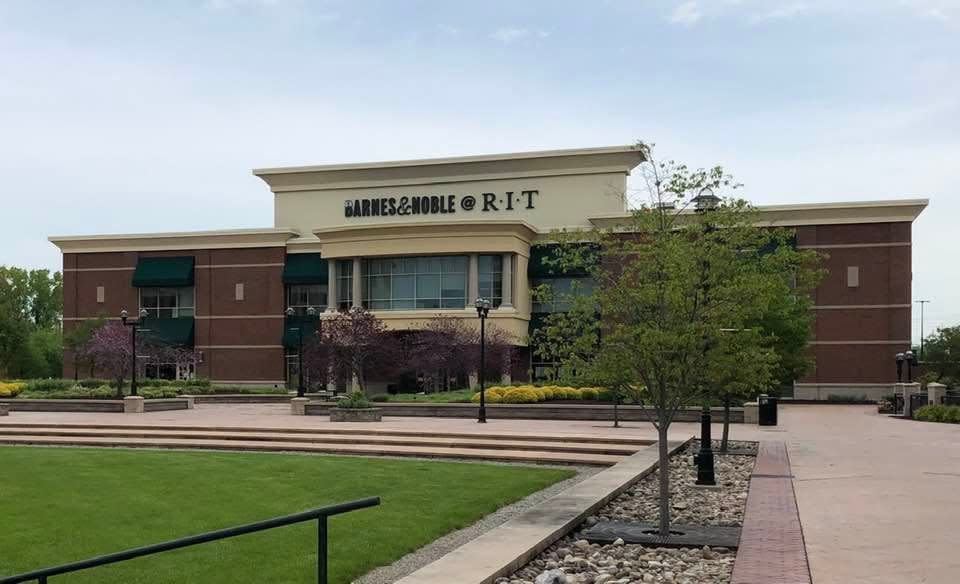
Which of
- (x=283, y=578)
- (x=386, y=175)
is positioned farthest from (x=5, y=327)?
(x=283, y=578)

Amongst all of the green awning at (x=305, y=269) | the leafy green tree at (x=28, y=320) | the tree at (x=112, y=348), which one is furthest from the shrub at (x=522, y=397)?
the leafy green tree at (x=28, y=320)

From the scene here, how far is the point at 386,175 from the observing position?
65.9 metres

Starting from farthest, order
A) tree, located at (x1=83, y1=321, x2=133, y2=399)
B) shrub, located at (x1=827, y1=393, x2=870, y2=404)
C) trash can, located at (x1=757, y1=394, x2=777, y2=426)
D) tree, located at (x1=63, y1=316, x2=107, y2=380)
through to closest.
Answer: tree, located at (x1=63, y1=316, x2=107, y2=380)
shrub, located at (x1=827, y1=393, x2=870, y2=404)
tree, located at (x1=83, y1=321, x2=133, y2=399)
trash can, located at (x1=757, y1=394, x2=777, y2=426)

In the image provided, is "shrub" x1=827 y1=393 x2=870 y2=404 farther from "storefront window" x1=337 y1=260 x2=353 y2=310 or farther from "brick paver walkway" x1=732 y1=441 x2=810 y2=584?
"brick paver walkway" x1=732 y1=441 x2=810 y2=584

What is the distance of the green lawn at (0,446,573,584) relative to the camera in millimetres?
9891

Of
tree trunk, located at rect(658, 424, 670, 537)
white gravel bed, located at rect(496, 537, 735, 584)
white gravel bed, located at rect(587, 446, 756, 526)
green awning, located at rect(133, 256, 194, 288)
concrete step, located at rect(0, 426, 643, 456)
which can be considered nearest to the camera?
white gravel bed, located at rect(496, 537, 735, 584)

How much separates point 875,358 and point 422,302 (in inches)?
1081

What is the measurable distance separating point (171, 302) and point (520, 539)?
61796 mm

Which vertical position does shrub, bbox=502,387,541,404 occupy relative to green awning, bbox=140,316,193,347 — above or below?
below

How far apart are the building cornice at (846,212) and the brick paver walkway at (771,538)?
40.1 m

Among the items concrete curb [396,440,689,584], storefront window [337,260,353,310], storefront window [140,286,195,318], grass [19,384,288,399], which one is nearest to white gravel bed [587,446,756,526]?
concrete curb [396,440,689,584]

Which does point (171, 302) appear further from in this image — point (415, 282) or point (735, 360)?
point (735, 360)

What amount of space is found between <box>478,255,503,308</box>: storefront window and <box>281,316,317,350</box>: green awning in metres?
12.5

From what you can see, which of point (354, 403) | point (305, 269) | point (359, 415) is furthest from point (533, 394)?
point (305, 269)
